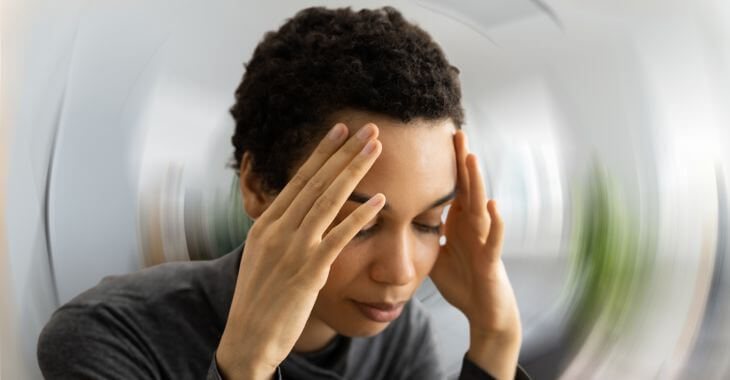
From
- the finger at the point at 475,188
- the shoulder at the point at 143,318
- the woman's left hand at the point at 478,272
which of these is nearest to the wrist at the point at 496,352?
the woman's left hand at the point at 478,272

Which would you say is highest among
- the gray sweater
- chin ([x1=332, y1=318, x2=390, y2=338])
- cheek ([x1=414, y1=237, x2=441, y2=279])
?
cheek ([x1=414, y1=237, x2=441, y2=279])

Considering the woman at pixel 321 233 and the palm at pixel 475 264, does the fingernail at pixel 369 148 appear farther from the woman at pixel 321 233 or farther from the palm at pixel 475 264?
the palm at pixel 475 264

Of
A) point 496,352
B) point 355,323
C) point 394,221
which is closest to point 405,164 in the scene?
point 394,221

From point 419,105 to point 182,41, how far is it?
0.25 meters

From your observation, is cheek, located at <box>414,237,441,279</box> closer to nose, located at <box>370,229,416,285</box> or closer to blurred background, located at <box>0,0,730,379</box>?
nose, located at <box>370,229,416,285</box>

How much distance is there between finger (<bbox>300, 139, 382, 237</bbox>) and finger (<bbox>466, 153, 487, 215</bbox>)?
15 cm

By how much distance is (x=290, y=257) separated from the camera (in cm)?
54

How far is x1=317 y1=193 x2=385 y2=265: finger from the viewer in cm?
53

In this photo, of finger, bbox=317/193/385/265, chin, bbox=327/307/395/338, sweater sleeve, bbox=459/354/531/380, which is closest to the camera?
finger, bbox=317/193/385/265

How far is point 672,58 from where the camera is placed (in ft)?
2.58

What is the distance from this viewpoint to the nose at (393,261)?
60cm

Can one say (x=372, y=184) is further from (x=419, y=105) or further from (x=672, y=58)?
(x=672, y=58)

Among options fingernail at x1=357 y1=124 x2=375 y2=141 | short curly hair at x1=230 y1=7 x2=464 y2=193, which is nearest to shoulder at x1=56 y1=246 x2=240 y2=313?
short curly hair at x1=230 y1=7 x2=464 y2=193

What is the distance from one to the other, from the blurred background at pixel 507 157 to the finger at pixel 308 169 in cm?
16
